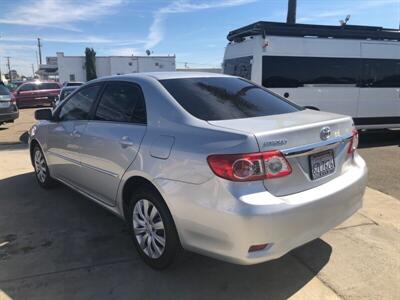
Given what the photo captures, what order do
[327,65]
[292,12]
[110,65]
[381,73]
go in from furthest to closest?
[110,65] < [292,12] < [381,73] < [327,65]

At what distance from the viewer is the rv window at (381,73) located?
9.84 metres

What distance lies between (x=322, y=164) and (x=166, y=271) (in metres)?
1.58

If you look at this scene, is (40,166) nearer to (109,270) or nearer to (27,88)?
(109,270)

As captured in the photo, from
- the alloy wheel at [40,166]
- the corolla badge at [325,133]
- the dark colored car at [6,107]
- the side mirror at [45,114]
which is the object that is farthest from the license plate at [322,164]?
the dark colored car at [6,107]

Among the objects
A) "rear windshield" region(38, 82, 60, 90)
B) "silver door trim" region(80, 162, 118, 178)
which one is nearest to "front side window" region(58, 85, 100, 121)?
"silver door trim" region(80, 162, 118, 178)

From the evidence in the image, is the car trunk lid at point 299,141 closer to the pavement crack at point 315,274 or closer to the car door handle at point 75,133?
the pavement crack at point 315,274

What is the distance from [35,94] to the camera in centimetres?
2453

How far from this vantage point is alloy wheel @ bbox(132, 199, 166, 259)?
3.45m

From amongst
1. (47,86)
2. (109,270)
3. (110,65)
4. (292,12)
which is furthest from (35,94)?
(110,65)

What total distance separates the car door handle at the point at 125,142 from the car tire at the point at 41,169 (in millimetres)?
2449

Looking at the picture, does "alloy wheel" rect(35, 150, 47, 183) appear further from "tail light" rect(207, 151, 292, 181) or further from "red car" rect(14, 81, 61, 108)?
"red car" rect(14, 81, 61, 108)

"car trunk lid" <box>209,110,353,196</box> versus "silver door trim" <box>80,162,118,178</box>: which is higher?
"car trunk lid" <box>209,110,353,196</box>

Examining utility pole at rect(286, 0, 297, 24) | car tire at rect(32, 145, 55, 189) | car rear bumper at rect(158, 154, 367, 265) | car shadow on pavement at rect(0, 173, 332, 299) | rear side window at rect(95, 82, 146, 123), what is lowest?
car shadow on pavement at rect(0, 173, 332, 299)

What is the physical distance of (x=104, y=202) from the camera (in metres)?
4.27
